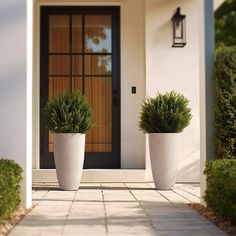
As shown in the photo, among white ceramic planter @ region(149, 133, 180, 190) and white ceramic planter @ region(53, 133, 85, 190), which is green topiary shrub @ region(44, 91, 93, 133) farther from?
white ceramic planter @ region(149, 133, 180, 190)

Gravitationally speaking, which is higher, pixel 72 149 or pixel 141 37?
pixel 141 37

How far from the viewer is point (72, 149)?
630cm

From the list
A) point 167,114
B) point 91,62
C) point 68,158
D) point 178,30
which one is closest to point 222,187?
point 167,114

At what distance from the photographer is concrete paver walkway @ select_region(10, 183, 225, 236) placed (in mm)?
3881

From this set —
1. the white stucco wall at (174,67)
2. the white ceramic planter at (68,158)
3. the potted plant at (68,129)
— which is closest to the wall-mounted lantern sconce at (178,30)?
the white stucco wall at (174,67)

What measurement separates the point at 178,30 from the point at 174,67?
561 millimetres

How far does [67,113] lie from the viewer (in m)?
6.21

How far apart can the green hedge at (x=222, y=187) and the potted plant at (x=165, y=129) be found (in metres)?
1.71

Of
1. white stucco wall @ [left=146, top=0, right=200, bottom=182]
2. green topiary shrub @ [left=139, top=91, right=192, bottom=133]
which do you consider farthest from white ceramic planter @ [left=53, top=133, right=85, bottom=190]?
white stucco wall @ [left=146, top=0, right=200, bottom=182]

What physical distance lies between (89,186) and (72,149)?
78 cm

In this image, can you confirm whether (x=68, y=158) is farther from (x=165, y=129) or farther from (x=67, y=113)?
(x=165, y=129)

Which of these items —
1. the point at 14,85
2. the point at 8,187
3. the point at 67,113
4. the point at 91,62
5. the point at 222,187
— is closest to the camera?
the point at 8,187

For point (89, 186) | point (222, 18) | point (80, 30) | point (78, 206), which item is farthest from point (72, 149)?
point (222, 18)

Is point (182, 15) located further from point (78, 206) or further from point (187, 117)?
point (78, 206)
